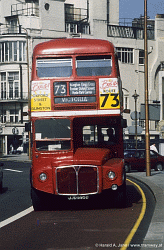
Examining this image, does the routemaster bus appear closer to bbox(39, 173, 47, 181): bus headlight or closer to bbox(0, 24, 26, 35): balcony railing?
bbox(39, 173, 47, 181): bus headlight

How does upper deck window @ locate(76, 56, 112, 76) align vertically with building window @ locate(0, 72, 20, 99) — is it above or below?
above

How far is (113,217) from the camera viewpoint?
14.1 m

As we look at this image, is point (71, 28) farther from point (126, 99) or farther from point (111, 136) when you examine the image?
point (111, 136)

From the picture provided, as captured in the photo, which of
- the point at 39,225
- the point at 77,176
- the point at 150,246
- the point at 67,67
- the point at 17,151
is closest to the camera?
the point at 150,246

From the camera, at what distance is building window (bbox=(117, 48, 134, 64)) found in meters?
84.7

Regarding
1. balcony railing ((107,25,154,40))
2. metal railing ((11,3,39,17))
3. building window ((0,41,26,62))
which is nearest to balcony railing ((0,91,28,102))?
building window ((0,41,26,62))

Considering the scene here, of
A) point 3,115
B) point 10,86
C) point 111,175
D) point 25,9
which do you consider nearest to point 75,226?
point 111,175

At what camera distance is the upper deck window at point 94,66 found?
16.3 m

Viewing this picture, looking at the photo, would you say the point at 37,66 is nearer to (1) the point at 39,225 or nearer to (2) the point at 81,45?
(2) the point at 81,45

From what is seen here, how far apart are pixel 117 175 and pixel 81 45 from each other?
3745 millimetres

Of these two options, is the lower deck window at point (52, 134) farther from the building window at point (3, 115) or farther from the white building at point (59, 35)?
the building window at point (3, 115)

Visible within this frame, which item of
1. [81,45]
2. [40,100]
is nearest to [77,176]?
[40,100]

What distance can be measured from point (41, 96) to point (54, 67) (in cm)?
88

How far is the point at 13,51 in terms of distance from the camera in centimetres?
7981
